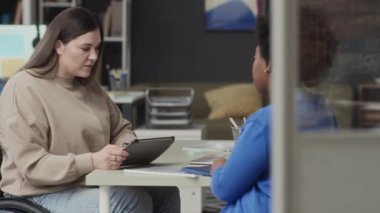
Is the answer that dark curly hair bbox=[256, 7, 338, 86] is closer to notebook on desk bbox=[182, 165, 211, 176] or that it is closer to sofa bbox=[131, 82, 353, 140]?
notebook on desk bbox=[182, 165, 211, 176]

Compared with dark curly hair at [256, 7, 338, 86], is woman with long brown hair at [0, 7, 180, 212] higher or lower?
lower

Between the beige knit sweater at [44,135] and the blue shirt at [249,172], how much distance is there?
61 cm

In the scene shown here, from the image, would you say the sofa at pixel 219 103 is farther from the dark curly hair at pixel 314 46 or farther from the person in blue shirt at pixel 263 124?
the dark curly hair at pixel 314 46

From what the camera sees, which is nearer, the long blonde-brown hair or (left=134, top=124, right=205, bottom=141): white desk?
the long blonde-brown hair

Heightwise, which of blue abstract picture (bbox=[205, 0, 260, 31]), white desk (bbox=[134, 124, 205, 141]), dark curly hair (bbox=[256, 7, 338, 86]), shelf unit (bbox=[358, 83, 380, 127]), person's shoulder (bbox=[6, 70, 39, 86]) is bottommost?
white desk (bbox=[134, 124, 205, 141])

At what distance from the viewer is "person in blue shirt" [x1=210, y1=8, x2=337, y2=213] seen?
1.67 metres

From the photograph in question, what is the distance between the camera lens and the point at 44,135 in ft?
8.84

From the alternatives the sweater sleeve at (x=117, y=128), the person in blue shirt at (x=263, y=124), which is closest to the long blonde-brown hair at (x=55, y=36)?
the sweater sleeve at (x=117, y=128)

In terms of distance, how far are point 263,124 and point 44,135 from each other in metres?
0.94

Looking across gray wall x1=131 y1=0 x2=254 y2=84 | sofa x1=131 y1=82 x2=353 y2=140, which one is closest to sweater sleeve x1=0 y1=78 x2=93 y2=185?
sofa x1=131 y1=82 x2=353 y2=140

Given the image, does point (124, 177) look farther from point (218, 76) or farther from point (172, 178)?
point (218, 76)

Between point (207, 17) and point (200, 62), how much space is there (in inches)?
17.0

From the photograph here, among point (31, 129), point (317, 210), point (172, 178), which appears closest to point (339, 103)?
point (317, 210)

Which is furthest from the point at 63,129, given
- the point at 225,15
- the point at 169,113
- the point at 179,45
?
the point at 225,15
